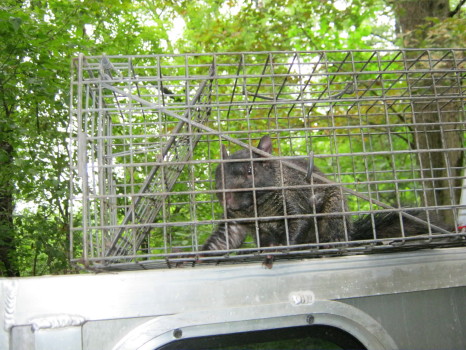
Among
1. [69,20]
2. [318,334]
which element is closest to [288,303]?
[318,334]

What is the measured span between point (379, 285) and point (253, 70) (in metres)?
6.23

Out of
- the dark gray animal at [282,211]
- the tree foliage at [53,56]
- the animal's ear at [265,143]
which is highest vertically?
the tree foliage at [53,56]

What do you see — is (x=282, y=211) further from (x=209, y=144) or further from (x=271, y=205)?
(x=209, y=144)

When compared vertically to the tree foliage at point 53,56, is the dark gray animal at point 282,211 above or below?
below

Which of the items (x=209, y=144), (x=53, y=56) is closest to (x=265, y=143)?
(x=209, y=144)

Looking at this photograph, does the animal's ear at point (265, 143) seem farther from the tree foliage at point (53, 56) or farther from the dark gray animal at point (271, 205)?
the tree foliage at point (53, 56)

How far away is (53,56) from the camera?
4.50 metres

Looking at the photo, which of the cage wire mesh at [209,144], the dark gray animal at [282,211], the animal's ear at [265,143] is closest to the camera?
the cage wire mesh at [209,144]

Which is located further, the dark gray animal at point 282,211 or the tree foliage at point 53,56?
the tree foliage at point 53,56

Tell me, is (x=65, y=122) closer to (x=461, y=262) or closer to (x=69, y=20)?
(x=69, y=20)

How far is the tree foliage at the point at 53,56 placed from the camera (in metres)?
4.24

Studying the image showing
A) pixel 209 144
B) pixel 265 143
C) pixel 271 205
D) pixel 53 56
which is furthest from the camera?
pixel 53 56

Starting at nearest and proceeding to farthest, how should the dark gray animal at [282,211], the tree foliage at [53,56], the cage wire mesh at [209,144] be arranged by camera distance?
the cage wire mesh at [209,144]
the dark gray animal at [282,211]
the tree foliage at [53,56]

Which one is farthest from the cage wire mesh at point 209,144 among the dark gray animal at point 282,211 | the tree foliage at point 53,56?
the tree foliage at point 53,56
